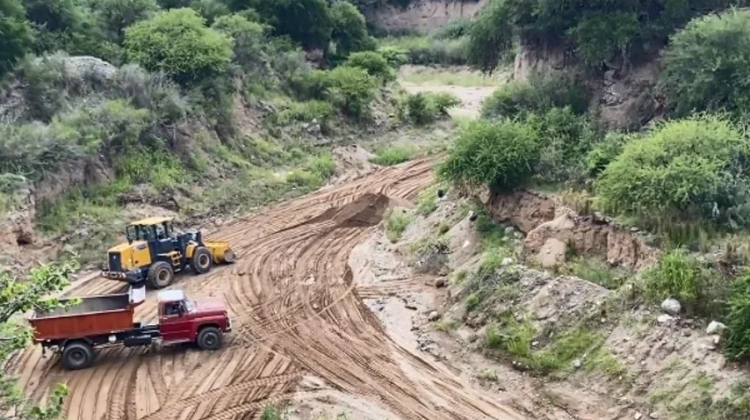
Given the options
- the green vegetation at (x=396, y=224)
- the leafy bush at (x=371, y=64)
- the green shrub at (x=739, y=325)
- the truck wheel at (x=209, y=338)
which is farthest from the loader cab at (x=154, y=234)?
the leafy bush at (x=371, y=64)

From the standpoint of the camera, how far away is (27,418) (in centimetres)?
1199

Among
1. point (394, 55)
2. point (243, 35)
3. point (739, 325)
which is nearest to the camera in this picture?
point (739, 325)

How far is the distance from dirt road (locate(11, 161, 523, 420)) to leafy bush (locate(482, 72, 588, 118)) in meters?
7.55

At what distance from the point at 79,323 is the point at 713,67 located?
17634mm

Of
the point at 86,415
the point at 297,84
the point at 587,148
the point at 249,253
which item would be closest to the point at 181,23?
the point at 297,84

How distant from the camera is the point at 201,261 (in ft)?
80.6

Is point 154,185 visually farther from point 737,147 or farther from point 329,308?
point 737,147

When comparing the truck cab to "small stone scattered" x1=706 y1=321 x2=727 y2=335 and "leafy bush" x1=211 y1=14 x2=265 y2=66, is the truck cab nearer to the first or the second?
"small stone scattered" x1=706 y1=321 x2=727 y2=335

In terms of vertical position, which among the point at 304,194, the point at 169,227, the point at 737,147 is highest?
the point at 737,147

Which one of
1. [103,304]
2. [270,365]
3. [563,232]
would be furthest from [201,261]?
[563,232]

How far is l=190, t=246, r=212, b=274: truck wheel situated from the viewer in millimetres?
24391

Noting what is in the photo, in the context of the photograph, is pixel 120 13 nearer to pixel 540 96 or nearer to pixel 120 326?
pixel 540 96

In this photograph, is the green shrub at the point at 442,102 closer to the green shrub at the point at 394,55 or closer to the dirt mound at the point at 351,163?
the dirt mound at the point at 351,163

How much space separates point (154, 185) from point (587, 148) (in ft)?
51.2
